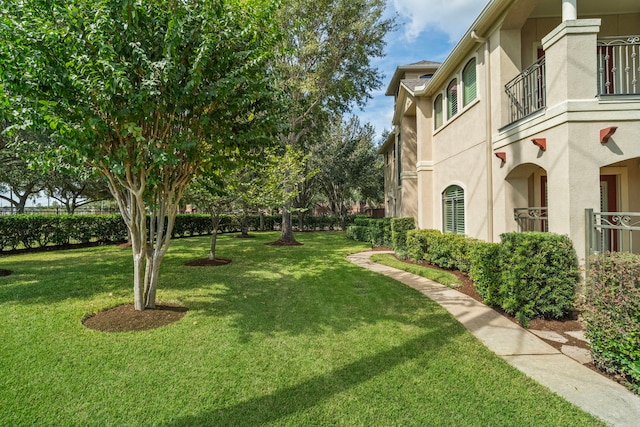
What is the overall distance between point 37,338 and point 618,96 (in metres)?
9.39

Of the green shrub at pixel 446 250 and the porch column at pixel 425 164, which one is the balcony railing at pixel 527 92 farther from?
the porch column at pixel 425 164

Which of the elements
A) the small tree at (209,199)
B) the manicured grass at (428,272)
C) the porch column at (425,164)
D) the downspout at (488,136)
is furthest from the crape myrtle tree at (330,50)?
the downspout at (488,136)

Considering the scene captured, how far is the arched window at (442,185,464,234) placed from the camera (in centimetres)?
946

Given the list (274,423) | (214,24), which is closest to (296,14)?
(214,24)

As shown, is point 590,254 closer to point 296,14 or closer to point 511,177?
point 511,177

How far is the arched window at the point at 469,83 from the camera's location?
8578 millimetres

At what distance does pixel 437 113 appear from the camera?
1154 centimetres

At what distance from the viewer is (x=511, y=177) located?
7031mm

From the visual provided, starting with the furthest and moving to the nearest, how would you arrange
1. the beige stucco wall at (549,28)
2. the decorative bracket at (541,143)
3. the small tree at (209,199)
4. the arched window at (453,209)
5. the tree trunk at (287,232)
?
the tree trunk at (287,232)
the arched window at (453,209)
the small tree at (209,199)
the beige stucco wall at (549,28)
the decorative bracket at (541,143)

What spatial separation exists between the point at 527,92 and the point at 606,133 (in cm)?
248

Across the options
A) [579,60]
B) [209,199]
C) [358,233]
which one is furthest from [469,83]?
[358,233]

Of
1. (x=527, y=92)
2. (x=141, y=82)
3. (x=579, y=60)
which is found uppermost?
(x=527, y=92)

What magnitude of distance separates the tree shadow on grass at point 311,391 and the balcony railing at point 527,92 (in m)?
5.29

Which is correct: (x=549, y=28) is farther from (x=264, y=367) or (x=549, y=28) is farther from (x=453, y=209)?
(x=264, y=367)
